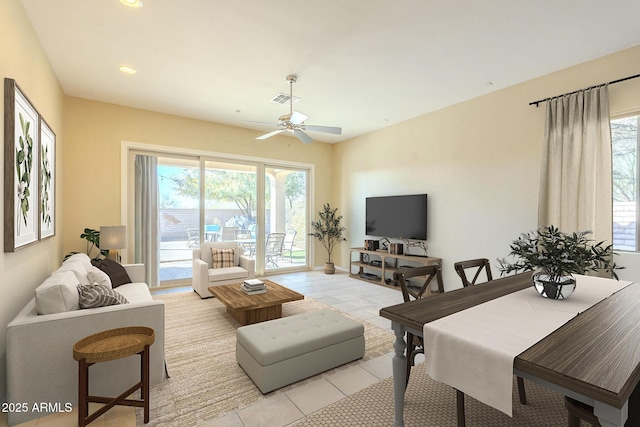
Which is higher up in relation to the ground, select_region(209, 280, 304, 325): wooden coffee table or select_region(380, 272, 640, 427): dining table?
select_region(380, 272, 640, 427): dining table

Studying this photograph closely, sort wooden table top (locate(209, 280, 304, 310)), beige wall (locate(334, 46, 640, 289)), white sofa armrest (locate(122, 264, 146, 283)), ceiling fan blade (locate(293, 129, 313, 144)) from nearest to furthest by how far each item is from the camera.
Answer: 1. wooden table top (locate(209, 280, 304, 310))
2. beige wall (locate(334, 46, 640, 289))
3. ceiling fan blade (locate(293, 129, 313, 144))
4. white sofa armrest (locate(122, 264, 146, 283))

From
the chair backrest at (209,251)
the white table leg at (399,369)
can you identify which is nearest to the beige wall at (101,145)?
the chair backrest at (209,251)

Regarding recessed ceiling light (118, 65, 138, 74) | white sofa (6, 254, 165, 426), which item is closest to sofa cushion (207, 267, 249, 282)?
white sofa (6, 254, 165, 426)

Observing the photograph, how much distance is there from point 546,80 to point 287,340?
14.0 ft

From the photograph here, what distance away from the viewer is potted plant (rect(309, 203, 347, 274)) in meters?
6.64

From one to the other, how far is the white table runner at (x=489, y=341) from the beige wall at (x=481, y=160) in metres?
2.53

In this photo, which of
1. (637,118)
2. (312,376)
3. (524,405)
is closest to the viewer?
(524,405)

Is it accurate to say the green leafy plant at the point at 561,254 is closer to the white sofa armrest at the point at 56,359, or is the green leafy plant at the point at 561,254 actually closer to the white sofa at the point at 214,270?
the white sofa armrest at the point at 56,359

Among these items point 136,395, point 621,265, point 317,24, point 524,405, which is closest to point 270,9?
point 317,24

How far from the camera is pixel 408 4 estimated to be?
239cm

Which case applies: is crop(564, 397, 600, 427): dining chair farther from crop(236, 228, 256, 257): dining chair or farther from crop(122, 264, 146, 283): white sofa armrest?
crop(236, 228, 256, 257): dining chair

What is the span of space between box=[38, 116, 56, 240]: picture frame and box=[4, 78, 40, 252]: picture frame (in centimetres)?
18

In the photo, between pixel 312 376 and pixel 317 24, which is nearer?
pixel 312 376

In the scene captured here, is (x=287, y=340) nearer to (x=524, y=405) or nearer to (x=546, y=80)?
(x=524, y=405)
